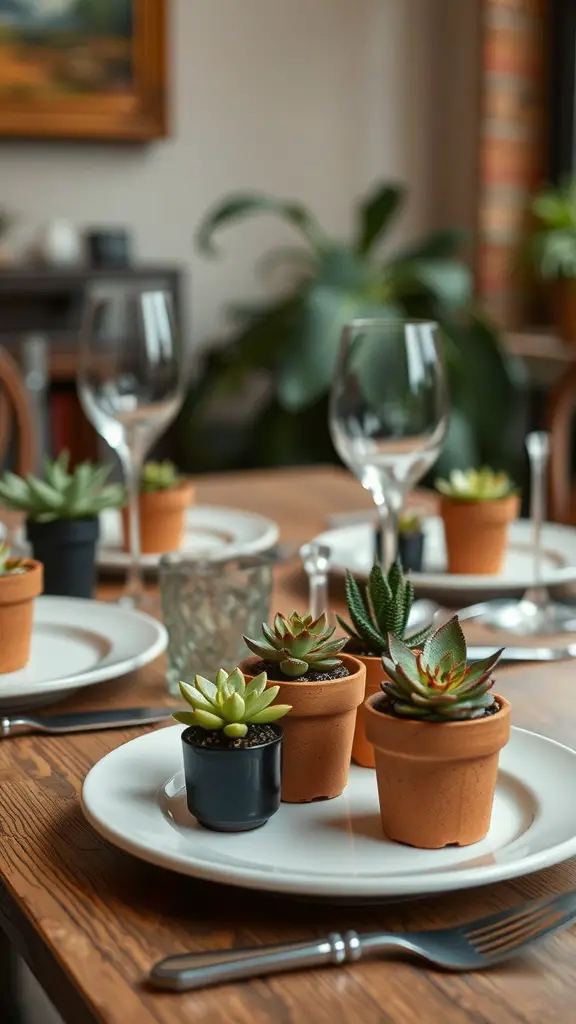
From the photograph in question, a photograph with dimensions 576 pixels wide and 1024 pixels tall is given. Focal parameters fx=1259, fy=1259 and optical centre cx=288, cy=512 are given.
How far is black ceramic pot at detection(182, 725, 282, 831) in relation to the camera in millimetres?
585

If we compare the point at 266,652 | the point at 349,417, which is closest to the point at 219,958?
the point at 266,652

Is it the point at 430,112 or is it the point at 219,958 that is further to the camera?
the point at 430,112

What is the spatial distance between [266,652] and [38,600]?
45 cm

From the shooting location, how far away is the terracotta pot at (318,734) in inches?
24.5

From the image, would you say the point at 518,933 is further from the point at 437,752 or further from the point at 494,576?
the point at 494,576

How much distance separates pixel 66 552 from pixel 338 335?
8.08ft

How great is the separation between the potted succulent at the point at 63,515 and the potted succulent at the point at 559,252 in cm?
262

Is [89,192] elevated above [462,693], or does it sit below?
above

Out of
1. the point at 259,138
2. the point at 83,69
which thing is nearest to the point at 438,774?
the point at 83,69

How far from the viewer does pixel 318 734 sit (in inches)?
24.9

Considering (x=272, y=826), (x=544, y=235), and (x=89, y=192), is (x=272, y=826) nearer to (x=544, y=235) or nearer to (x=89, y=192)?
(x=544, y=235)

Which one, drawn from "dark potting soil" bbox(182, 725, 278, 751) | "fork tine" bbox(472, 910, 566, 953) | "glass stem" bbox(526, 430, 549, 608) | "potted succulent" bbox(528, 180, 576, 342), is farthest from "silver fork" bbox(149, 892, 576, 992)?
"potted succulent" bbox(528, 180, 576, 342)

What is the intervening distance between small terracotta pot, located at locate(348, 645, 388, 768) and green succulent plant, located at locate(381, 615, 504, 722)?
0.07 meters

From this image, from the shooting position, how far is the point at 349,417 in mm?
1008
